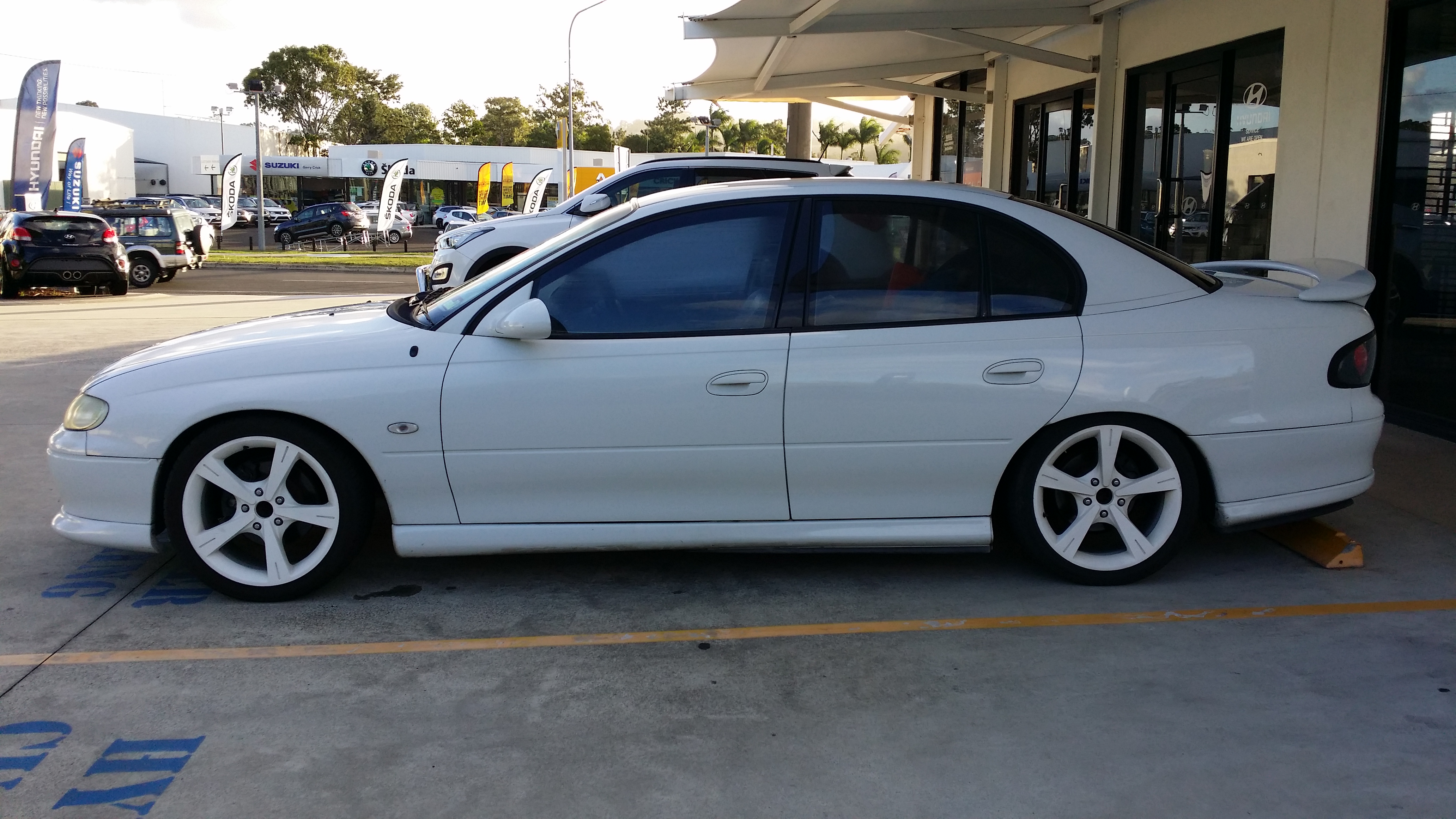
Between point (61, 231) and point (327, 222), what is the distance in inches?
1113

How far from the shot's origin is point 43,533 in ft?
17.6

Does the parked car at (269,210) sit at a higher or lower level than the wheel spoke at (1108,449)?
higher

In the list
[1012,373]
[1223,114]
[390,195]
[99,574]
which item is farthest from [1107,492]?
[390,195]

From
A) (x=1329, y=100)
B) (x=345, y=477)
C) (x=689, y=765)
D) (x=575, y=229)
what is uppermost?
(x=1329, y=100)

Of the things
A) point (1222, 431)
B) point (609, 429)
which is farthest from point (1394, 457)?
point (609, 429)

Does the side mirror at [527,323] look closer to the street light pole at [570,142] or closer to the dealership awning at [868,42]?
the dealership awning at [868,42]

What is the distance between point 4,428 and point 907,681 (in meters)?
6.56

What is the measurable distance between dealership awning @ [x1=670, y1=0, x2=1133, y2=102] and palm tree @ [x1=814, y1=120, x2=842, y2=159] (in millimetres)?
71418

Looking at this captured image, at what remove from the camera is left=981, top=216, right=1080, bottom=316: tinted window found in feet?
14.7

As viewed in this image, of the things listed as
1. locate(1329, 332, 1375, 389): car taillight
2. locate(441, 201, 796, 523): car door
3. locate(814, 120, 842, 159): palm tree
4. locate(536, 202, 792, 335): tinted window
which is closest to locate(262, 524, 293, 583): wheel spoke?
locate(441, 201, 796, 523): car door

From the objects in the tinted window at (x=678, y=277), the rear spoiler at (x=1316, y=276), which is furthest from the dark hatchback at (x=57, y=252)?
the rear spoiler at (x=1316, y=276)

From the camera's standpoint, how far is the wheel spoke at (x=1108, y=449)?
4.42 metres

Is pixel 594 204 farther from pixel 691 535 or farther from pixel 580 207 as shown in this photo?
Result: pixel 691 535

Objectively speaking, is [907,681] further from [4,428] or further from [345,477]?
[4,428]
